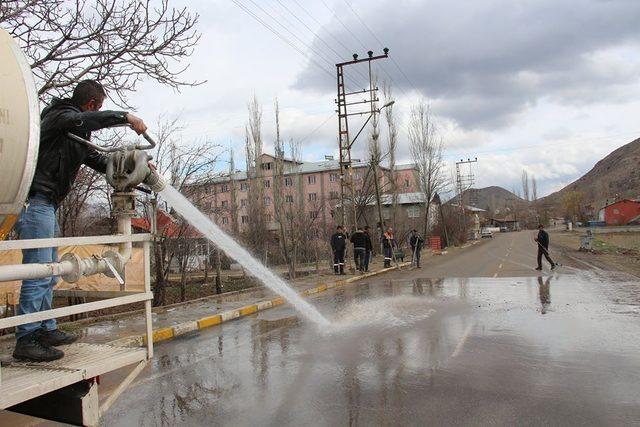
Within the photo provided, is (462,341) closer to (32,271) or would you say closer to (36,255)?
(36,255)

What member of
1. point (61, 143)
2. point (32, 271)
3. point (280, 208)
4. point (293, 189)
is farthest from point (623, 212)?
point (32, 271)

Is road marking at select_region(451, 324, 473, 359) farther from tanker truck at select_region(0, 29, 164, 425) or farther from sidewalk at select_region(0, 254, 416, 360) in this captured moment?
tanker truck at select_region(0, 29, 164, 425)

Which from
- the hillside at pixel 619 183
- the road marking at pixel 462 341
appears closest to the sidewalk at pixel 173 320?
the road marking at pixel 462 341

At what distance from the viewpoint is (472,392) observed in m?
5.49

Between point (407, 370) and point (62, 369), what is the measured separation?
4.56 m

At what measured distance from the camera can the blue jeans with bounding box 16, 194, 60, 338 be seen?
3.02 meters

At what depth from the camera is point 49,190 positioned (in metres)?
3.31

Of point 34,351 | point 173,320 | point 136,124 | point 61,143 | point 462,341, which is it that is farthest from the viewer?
A: point 173,320

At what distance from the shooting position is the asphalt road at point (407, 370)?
496cm

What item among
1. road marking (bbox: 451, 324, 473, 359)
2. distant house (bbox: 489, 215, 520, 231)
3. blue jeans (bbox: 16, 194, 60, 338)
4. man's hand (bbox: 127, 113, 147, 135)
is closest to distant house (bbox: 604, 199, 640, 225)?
distant house (bbox: 489, 215, 520, 231)

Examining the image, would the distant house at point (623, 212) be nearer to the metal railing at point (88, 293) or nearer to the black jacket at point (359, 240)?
the black jacket at point (359, 240)

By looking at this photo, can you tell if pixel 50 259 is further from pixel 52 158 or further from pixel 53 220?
pixel 52 158

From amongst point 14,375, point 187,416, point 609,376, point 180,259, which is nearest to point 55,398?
point 14,375

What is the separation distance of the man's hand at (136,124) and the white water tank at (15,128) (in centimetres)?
69
